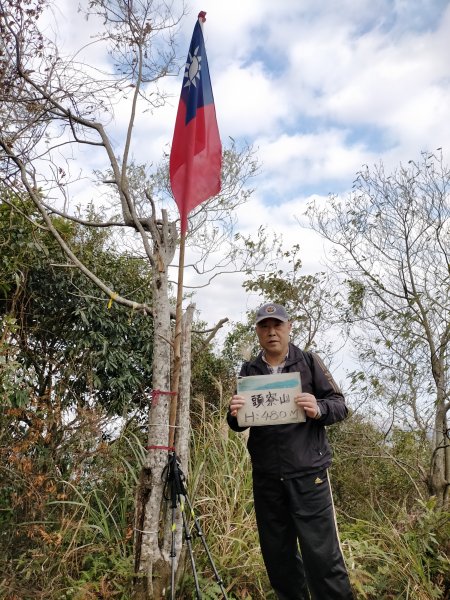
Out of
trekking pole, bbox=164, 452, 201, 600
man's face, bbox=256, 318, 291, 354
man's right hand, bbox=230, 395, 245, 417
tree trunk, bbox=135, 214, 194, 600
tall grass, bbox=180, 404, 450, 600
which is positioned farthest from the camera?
tall grass, bbox=180, 404, 450, 600

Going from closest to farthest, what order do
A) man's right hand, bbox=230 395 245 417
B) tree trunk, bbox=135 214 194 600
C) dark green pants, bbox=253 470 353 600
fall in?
dark green pants, bbox=253 470 353 600 < man's right hand, bbox=230 395 245 417 < tree trunk, bbox=135 214 194 600

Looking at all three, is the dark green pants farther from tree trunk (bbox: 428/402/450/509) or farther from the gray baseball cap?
tree trunk (bbox: 428/402/450/509)

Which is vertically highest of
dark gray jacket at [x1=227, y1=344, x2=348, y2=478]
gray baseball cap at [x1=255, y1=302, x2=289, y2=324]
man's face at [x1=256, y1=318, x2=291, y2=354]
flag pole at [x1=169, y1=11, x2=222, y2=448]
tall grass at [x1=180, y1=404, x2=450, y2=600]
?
flag pole at [x1=169, y1=11, x2=222, y2=448]

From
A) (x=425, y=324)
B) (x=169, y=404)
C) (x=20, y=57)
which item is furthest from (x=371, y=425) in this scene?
(x=20, y=57)

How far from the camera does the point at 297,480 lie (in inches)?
110

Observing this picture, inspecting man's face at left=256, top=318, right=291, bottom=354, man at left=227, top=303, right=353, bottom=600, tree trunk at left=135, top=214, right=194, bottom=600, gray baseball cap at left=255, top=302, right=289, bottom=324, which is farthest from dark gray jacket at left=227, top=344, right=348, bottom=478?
tree trunk at left=135, top=214, right=194, bottom=600

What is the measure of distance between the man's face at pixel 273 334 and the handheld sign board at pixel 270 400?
0.20m

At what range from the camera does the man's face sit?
9.86 feet

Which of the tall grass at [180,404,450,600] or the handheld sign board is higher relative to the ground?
the handheld sign board

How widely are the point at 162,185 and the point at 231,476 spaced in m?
6.62

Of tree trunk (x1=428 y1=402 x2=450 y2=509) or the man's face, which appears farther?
tree trunk (x1=428 y1=402 x2=450 y2=509)

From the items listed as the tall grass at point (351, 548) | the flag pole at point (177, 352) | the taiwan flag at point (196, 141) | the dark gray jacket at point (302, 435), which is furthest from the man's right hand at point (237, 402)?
the tall grass at point (351, 548)

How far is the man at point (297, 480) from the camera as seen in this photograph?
2.75 meters

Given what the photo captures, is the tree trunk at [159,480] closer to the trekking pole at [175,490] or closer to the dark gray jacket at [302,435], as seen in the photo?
the trekking pole at [175,490]
